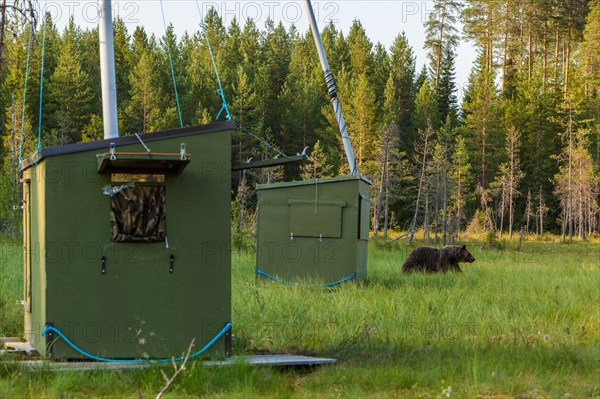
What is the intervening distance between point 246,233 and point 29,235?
16279 mm

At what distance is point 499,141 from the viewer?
6950 cm

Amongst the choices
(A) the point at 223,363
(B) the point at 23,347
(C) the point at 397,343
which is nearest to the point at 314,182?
(C) the point at 397,343

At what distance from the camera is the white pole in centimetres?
834

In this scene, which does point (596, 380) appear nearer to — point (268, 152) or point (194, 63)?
point (268, 152)

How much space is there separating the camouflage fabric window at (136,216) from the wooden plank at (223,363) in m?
1.16

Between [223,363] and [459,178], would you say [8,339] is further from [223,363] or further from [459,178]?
[459,178]

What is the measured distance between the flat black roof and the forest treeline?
4324 cm

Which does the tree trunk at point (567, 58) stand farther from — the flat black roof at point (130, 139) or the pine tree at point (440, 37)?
the flat black roof at point (130, 139)

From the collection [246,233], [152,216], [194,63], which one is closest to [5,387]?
[152,216]

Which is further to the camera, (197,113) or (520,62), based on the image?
(520,62)

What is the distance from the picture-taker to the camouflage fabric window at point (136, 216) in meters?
7.72

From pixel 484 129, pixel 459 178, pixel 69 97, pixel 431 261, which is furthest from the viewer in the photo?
pixel 484 129

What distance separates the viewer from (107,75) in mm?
8359

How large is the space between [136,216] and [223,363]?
5.22 feet
